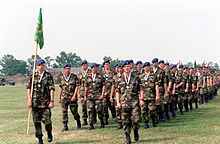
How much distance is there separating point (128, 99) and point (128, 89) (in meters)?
0.25

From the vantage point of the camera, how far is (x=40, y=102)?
7586mm

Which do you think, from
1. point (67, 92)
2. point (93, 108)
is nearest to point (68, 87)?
point (67, 92)

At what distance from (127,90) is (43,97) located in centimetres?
216

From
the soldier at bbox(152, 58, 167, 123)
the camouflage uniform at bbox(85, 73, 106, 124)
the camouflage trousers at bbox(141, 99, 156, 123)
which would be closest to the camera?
the camouflage trousers at bbox(141, 99, 156, 123)

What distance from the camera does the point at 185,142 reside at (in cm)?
763

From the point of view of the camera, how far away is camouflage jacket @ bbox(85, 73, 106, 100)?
9898mm

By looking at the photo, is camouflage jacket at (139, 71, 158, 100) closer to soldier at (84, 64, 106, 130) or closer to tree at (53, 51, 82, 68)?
soldier at (84, 64, 106, 130)

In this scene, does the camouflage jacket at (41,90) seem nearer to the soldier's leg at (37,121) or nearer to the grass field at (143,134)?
the soldier's leg at (37,121)

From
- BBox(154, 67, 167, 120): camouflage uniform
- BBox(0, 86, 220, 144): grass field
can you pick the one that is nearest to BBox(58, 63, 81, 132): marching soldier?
BBox(0, 86, 220, 144): grass field

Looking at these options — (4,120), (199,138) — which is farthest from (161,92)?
(4,120)

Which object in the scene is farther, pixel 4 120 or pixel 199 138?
pixel 4 120

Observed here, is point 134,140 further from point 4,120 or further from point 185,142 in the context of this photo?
point 4,120

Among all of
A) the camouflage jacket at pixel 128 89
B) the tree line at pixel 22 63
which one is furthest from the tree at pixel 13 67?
the camouflage jacket at pixel 128 89

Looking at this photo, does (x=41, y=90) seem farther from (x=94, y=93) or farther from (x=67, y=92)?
(x=94, y=93)
